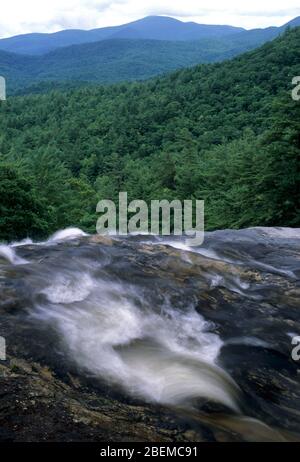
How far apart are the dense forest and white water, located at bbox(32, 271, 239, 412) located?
10.8m

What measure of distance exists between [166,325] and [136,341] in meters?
0.64

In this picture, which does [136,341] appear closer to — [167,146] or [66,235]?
[66,235]

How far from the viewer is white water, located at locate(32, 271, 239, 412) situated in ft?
16.7

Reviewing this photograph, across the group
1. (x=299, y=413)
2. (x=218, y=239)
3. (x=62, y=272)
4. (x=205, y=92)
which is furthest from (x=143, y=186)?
(x=205, y=92)

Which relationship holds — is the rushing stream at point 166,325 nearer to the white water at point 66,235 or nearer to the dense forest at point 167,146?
the white water at point 66,235

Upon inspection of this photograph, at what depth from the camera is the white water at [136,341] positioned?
5.08 m

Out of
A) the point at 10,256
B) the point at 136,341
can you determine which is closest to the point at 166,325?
the point at 136,341

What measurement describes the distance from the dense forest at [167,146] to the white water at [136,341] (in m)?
10.8

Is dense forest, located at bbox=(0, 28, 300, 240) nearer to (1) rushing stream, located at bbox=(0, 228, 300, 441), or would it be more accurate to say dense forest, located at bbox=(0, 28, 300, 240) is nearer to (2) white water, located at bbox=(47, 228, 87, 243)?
(2) white water, located at bbox=(47, 228, 87, 243)

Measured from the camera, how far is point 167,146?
6475 centimetres

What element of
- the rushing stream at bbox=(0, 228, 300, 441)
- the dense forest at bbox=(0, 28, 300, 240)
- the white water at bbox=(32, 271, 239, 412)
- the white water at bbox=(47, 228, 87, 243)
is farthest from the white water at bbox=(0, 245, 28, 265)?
the dense forest at bbox=(0, 28, 300, 240)

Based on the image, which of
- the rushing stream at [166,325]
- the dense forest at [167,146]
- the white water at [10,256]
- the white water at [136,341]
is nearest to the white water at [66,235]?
the rushing stream at [166,325]
